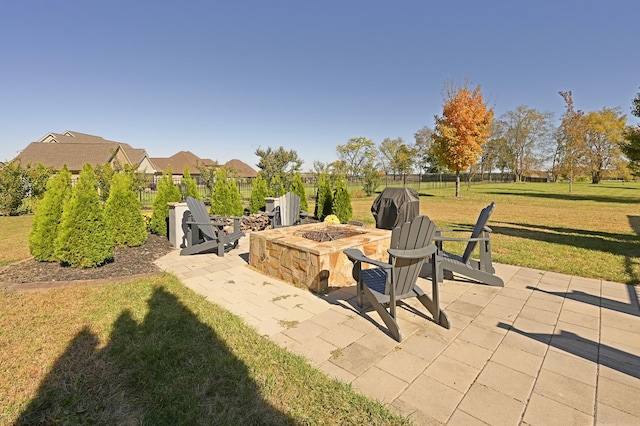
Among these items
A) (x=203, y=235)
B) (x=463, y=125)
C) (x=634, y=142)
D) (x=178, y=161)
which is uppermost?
(x=178, y=161)

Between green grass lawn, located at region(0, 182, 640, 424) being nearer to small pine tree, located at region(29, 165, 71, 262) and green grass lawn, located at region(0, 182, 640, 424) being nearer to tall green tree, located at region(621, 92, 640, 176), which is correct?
small pine tree, located at region(29, 165, 71, 262)

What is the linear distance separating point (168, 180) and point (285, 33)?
25.7 feet

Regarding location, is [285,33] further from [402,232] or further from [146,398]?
[146,398]

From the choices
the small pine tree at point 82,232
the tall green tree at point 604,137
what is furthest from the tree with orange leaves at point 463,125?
the small pine tree at point 82,232

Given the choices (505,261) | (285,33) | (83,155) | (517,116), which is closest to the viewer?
(505,261)

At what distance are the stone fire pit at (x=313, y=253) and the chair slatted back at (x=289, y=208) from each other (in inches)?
92.4

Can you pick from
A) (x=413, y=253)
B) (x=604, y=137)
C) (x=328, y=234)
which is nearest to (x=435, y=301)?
(x=413, y=253)

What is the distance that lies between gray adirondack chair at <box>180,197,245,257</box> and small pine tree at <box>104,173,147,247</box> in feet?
3.51

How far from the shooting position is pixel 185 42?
33.6ft

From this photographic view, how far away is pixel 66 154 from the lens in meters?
22.5

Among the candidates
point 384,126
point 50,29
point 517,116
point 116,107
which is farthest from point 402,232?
point 517,116

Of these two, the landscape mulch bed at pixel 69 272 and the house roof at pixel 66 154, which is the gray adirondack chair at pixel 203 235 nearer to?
the landscape mulch bed at pixel 69 272

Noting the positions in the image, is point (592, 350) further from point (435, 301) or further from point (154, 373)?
point (154, 373)

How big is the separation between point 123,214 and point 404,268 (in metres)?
5.53
